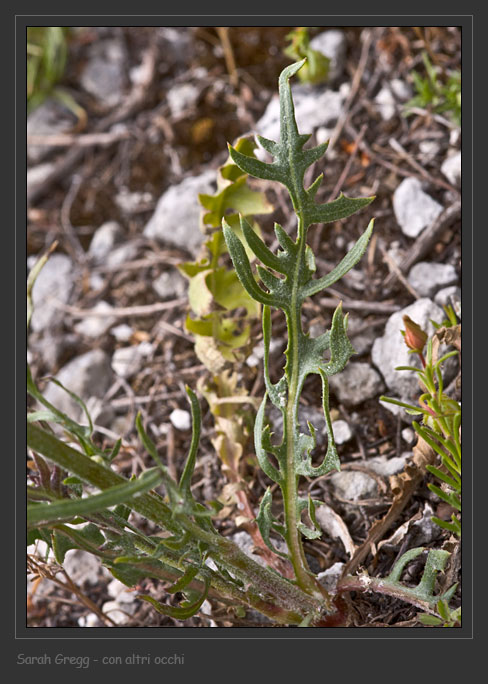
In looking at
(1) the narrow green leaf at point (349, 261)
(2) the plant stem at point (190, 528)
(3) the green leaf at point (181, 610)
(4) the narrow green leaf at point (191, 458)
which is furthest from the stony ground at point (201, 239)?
(1) the narrow green leaf at point (349, 261)

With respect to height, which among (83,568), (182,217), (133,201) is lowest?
(83,568)

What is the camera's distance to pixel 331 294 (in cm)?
248

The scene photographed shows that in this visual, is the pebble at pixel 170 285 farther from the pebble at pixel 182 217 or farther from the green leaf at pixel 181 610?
the green leaf at pixel 181 610

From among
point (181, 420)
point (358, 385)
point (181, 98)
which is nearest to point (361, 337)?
point (358, 385)

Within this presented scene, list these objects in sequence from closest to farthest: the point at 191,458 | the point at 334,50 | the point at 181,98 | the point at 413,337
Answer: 1. the point at 191,458
2. the point at 413,337
3. the point at 334,50
4. the point at 181,98

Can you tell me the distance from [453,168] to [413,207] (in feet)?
0.65

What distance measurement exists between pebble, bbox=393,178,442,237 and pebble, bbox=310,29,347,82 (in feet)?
2.24

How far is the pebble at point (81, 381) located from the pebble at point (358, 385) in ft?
3.11

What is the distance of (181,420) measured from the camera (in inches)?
96.0

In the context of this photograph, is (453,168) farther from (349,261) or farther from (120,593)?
(120,593)

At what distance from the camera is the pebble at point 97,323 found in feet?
9.20

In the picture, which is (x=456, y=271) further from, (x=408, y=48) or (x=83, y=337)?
(x=83, y=337)

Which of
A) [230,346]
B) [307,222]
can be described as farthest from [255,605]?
[307,222]

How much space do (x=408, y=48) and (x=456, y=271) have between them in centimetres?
108
